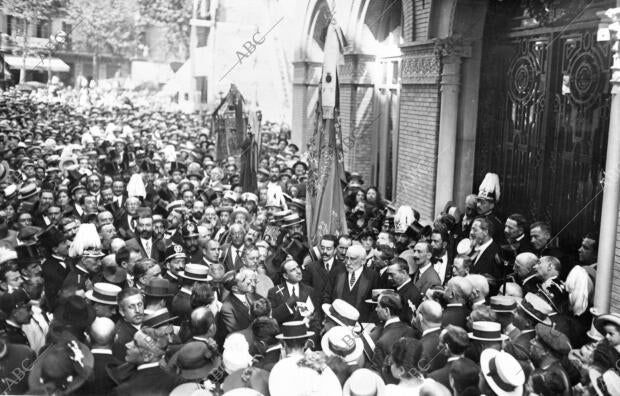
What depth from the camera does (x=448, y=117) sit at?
1046 centimetres

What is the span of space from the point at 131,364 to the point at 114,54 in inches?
782

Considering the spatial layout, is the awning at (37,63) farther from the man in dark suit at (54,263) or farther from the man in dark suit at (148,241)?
the man in dark suit at (54,263)

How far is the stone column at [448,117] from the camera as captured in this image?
10.3 metres

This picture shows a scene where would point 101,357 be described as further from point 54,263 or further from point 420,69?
point 420,69

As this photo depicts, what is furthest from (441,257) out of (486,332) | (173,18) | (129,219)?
(173,18)

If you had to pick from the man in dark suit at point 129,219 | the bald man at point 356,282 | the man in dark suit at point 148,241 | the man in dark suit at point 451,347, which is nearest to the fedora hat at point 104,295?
the bald man at point 356,282

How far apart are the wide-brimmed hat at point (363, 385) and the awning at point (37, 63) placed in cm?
1311

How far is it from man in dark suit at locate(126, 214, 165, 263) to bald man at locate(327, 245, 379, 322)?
8.03 feet

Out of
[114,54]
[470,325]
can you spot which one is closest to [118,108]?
[114,54]

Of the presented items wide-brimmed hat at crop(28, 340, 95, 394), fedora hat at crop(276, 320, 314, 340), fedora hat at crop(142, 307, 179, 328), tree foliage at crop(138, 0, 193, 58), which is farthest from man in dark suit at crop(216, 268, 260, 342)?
tree foliage at crop(138, 0, 193, 58)

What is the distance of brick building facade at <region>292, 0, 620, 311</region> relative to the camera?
846 centimetres

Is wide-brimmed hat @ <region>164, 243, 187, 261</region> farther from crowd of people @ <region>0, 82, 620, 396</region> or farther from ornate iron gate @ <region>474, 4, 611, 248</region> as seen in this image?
ornate iron gate @ <region>474, 4, 611, 248</region>

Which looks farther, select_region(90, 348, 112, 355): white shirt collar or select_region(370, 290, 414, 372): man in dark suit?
select_region(370, 290, 414, 372): man in dark suit

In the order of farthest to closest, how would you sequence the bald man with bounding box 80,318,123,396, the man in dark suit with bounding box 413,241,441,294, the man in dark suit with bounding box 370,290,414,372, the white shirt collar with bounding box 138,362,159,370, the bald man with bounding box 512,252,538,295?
the man in dark suit with bounding box 413,241,441,294, the bald man with bounding box 512,252,538,295, the man in dark suit with bounding box 370,290,414,372, the bald man with bounding box 80,318,123,396, the white shirt collar with bounding box 138,362,159,370
